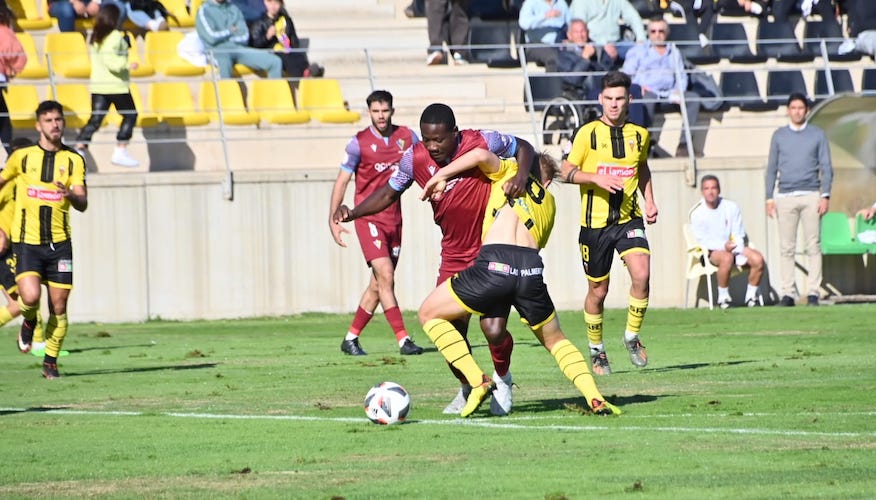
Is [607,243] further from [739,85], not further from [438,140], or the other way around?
[739,85]

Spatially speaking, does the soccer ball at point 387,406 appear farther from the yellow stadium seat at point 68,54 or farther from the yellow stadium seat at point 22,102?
the yellow stadium seat at point 68,54

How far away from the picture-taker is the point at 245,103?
2359cm

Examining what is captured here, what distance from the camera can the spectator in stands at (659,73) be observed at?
23.2 metres

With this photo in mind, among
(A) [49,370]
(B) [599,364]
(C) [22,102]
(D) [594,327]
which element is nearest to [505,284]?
(B) [599,364]

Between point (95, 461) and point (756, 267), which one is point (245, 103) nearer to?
point (756, 267)

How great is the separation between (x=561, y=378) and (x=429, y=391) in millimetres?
1337

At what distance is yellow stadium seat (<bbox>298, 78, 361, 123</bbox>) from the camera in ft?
76.5

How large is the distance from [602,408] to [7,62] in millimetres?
14567

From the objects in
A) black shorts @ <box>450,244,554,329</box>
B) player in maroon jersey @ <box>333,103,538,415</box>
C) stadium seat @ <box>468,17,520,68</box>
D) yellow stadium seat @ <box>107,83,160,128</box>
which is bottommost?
black shorts @ <box>450,244,554,329</box>

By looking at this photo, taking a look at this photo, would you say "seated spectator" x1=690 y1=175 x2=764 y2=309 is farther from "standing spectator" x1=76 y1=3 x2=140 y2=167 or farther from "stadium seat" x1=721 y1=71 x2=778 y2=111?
"standing spectator" x1=76 y1=3 x2=140 y2=167

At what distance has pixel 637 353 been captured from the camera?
12.9 m

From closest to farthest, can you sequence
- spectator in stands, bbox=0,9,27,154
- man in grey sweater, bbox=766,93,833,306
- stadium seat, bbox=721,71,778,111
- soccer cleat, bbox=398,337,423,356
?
1. soccer cleat, bbox=398,337,423,356
2. man in grey sweater, bbox=766,93,833,306
3. spectator in stands, bbox=0,9,27,154
4. stadium seat, bbox=721,71,778,111

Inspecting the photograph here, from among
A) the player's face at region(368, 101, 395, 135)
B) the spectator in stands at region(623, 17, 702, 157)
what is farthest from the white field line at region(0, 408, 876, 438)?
the spectator in stands at region(623, 17, 702, 157)

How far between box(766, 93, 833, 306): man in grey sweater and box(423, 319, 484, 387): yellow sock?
1231 cm
